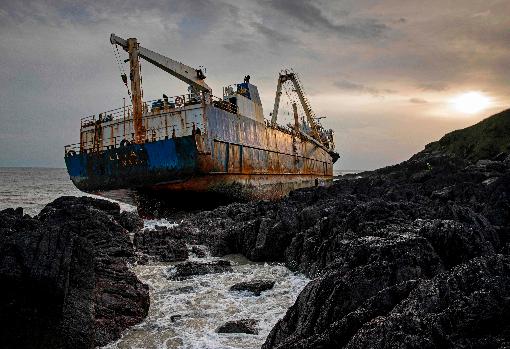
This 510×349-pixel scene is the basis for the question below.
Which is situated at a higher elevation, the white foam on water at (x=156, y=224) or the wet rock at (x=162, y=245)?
the wet rock at (x=162, y=245)

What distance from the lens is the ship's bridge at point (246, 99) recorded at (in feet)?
91.7

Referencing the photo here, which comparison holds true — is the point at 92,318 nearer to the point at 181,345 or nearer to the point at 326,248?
the point at 181,345

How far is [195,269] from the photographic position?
9.65 m

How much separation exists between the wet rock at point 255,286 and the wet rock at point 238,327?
188 centimetres

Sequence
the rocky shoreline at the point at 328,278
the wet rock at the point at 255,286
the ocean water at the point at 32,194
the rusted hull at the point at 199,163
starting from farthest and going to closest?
the ocean water at the point at 32,194, the rusted hull at the point at 199,163, the wet rock at the point at 255,286, the rocky shoreline at the point at 328,278

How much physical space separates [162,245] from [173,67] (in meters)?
15.9

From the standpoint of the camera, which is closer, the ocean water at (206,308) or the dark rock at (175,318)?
the ocean water at (206,308)

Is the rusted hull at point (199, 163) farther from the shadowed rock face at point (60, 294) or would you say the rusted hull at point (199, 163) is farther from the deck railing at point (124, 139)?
the shadowed rock face at point (60, 294)

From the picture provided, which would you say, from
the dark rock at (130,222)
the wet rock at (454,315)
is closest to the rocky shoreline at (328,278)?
the wet rock at (454,315)

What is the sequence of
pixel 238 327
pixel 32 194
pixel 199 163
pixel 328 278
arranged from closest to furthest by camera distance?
pixel 328 278 → pixel 238 327 → pixel 199 163 → pixel 32 194

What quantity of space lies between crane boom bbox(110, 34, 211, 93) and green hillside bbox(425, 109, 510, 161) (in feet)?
106

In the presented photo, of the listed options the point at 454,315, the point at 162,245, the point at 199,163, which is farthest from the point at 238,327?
the point at 199,163

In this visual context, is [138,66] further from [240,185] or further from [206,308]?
[206,308]

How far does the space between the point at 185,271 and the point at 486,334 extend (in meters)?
7.79
